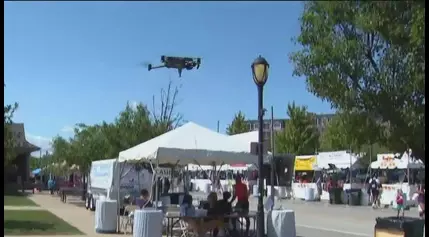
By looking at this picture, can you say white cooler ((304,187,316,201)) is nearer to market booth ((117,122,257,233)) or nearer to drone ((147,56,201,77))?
drone ((147,56,201,77))

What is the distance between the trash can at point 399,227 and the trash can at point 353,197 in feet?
77.8

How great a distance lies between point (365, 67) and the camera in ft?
36.3

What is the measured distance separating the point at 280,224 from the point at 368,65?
5.19 metres

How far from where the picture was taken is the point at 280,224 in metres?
15.0

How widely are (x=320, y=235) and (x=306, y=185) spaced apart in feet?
79.9

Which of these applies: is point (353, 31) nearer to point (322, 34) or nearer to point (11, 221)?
point (322, 34)

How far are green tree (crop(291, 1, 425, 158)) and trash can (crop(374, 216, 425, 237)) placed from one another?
4.78 ft

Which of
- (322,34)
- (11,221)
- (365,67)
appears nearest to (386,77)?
(365,67)

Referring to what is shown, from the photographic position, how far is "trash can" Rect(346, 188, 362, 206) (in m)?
35.8

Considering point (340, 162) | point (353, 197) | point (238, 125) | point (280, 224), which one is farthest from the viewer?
point (238, 125)

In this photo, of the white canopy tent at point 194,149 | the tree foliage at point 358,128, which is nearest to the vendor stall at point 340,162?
the white canopy tent at point 194,149

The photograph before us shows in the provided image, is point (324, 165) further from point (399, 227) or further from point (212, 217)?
point (399, 227)

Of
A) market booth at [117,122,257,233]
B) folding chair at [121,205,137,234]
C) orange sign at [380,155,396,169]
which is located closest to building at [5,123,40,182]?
orange sign at [380,155,396,169]

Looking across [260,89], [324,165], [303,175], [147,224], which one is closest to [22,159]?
[303,175]
